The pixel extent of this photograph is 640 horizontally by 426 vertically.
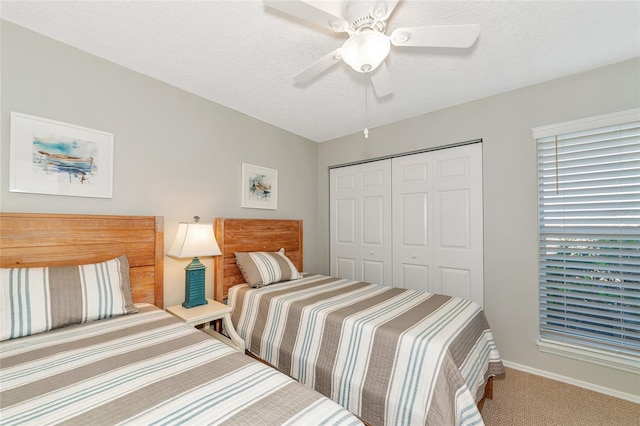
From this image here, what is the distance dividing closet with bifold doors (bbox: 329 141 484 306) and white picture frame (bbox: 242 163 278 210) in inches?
35.5

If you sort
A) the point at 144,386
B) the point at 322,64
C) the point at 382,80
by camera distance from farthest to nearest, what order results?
the point at 382,80 < the point at 322,64 < the point at 144,386

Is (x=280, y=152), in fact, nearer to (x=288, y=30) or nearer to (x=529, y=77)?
(x=288, y=30)

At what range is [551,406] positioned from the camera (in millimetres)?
1953

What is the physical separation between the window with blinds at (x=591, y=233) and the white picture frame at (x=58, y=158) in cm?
348

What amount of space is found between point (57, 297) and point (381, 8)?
228cm

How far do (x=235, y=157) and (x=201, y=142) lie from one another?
0.39 metres

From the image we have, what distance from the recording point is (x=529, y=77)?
7.53 ft

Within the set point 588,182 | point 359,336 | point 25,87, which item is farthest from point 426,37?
point 25,87

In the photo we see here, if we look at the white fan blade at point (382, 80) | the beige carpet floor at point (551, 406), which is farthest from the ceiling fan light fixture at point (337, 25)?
the beige carpet floor at point (551, 406)

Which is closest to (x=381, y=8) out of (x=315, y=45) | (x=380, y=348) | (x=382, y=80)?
(x=382, y=80)

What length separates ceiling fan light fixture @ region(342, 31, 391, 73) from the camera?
1.36 metres

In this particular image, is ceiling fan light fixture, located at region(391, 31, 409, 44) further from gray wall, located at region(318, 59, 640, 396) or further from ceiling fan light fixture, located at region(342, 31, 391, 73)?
gray wall, located at region(318, 59, 640, 396)

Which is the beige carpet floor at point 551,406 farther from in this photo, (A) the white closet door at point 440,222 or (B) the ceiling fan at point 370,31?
(B) the ceiling fan at point 370,31

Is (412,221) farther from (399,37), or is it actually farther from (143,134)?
(143,134)
